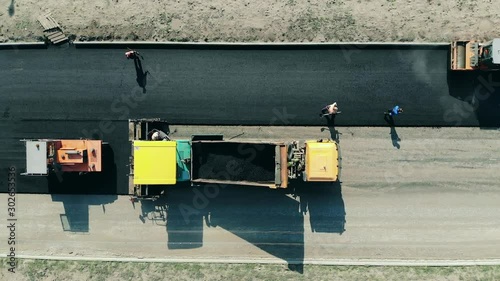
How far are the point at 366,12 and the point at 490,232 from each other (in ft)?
40.2

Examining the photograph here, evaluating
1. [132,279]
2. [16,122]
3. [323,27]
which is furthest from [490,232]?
[16,122]

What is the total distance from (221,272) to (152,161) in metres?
6.50

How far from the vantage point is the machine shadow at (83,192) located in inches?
715

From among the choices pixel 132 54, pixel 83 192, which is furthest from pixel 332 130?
pixel 83 192

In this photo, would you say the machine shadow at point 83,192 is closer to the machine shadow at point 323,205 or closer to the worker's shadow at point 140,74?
the worker's shadow at point 140,74

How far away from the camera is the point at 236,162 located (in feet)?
53.5

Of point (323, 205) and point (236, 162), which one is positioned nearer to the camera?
point (236, 162)

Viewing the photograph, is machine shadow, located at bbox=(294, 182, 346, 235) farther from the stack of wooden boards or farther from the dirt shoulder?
the stack of wooden boards

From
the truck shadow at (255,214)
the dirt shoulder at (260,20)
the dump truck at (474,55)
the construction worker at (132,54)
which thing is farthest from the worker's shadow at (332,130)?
the construction worker at (132,54)

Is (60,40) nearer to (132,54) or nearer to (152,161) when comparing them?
(132,54)

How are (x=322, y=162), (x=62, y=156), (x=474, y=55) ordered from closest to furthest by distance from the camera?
(x=322, y=162), (x=474, y=55), (x=62, y=156)

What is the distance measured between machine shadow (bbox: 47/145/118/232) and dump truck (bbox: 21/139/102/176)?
86 cm

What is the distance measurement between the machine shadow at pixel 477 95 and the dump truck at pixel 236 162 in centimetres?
682

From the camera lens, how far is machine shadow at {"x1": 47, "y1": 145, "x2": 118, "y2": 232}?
18.2 meters
